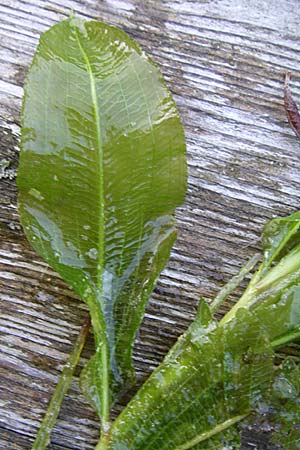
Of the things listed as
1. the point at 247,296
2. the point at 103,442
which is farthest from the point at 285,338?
the point at 103,442

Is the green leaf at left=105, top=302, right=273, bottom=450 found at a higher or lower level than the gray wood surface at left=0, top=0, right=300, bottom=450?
lower

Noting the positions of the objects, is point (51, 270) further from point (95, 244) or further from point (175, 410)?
point (175, 410)

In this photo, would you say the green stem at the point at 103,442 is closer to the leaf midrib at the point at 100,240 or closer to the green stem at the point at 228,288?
the leaf midrib at the point at 100,240

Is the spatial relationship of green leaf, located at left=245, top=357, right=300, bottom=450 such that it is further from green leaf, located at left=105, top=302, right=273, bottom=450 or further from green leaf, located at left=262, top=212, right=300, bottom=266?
green leaf, located at left=262, top=212, right=300, bottom=266

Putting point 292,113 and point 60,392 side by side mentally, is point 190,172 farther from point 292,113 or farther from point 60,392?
point 60,392

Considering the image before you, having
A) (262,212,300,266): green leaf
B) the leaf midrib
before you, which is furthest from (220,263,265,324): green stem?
the leaf midrib

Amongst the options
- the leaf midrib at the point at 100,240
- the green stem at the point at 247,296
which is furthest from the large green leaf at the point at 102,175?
the green stem at the point at 247,296
